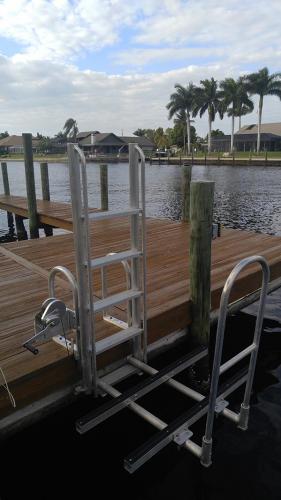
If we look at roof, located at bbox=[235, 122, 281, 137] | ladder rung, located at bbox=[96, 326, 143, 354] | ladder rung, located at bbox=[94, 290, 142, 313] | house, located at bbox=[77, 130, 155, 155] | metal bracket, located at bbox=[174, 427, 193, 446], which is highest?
roof, located at bbox=[235, 122, 281, 137]

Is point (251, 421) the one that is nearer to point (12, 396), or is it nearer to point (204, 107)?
point (12, 396)

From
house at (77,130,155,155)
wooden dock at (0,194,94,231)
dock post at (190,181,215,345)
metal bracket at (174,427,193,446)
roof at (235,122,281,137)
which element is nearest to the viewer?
metal bracket at (174,427,193,446)

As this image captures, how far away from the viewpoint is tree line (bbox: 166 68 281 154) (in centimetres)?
5856

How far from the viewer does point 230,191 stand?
86.8 ft

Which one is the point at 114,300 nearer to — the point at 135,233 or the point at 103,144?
the point at 135,233

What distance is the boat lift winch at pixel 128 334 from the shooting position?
9.68ft

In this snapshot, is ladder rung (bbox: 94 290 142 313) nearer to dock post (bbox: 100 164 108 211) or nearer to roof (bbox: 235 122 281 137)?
dock post (bbox: 100 164 108 211)

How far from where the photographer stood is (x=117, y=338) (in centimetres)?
368

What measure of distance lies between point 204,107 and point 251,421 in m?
70.9

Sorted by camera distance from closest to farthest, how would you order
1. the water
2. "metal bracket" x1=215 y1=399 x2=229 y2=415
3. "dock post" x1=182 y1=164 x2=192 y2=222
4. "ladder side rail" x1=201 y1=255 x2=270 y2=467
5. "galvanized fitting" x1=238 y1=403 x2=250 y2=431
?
"ladder side rail" x1=201 y1=255 x2=270 y2=467 → the water → "metal bracket" x1=215 y1=399 x2=229 y2=415 → "galvanized fitting" x1=238 y1=403 x2=250 y2=431 → "dock post" x1=182 y1=164 x2=192 y2=222

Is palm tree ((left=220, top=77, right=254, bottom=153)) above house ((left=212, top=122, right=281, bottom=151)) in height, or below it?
above

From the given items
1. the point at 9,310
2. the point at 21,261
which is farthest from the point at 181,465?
the point at 21,261

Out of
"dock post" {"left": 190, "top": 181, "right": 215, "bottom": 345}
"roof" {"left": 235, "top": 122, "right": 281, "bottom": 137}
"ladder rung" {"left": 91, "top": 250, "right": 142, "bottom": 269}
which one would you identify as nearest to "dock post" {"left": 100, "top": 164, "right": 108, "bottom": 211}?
"dock post" {"left": 190, "top": 181, "right": 215, "bottom": 345}

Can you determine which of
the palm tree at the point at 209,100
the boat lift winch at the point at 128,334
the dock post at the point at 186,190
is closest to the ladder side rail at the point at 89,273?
the boat lift winch at the point at 128,334
